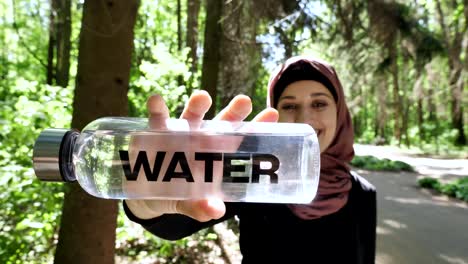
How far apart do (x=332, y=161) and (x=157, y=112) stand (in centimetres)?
108

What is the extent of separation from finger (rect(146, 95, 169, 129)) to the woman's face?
0.78m

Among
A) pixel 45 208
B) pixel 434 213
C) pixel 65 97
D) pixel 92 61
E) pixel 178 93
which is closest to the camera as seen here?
pixel 92 61

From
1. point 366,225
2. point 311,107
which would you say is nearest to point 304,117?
point 311,107

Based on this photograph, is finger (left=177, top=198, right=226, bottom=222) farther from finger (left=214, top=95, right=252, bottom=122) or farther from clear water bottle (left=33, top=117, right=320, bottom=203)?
finger (left=214, top=95, right=252, bottom=122)

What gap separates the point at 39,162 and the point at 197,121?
1.43 ft

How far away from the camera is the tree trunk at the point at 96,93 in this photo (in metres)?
2.23

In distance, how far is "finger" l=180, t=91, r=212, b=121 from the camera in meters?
1.00

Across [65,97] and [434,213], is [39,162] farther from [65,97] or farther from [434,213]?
[434,213]

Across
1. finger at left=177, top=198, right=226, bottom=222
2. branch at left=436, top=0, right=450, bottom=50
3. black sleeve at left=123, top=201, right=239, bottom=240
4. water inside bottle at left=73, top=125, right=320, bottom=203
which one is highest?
branch at left=436, top=0, right=450, bottom=50

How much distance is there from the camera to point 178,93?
4363 mm

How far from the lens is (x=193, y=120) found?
105cm

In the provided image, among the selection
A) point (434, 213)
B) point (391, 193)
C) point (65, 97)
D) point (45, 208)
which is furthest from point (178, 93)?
point (391, 193)

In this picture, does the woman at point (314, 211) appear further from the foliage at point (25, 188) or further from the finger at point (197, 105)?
the foliage at point (25, 188)

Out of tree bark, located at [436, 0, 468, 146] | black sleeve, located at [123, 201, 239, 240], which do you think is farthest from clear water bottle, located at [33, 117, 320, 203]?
tree bark, located at [436, 0, 468, 146]
